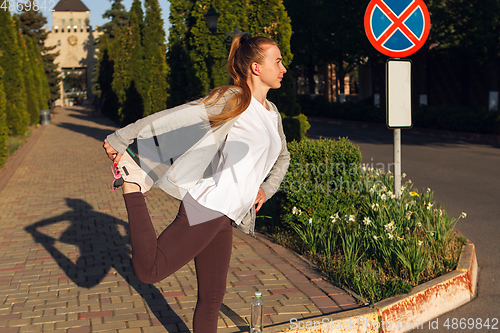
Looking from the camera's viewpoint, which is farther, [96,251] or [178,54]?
[178,54]

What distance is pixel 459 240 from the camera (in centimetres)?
543

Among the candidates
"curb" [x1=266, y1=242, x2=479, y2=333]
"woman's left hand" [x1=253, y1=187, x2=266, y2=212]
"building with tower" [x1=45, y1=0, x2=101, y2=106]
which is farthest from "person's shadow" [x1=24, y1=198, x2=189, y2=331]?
"building with tower" [x1=45, y1=0, x2=101, y2=106]

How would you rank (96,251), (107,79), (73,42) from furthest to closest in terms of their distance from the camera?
1. (73,42)
2. (107,79)
3. (96,251)

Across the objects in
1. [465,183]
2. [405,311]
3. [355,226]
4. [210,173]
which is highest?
[210,173]

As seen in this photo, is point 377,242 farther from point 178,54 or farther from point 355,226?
point 178,54

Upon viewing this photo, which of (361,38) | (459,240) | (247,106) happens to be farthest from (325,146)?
(361,38)

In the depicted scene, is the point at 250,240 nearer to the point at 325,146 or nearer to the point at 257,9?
the point at 325,146

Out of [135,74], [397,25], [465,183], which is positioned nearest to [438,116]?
[465,183]

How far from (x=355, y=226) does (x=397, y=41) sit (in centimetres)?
229

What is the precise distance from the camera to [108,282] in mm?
4594

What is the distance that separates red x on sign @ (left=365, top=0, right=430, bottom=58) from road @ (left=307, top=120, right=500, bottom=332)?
8.30 ft

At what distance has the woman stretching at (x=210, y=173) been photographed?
2.53 metres

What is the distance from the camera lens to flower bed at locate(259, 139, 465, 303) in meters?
4.36

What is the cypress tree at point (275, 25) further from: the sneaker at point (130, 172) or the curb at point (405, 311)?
the sneaker at point (130, 172)
